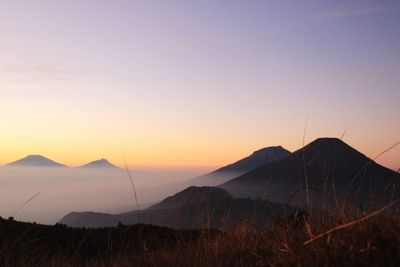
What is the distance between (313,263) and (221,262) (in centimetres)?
162

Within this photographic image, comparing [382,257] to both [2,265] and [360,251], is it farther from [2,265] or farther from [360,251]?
[2,265]

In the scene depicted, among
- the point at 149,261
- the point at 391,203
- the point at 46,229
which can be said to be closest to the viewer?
the point at 391,203

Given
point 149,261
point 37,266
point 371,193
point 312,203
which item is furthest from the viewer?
point 37,266

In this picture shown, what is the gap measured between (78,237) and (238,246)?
14169 millimetres

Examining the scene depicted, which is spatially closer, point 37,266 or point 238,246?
point 238,246

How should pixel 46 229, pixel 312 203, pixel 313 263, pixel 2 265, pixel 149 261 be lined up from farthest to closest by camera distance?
1. pixel 46 229
2. pixel 2 265
3. pixel 149 261
4. pixel 312 203
5. pixel 313 263

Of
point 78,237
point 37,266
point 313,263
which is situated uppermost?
point 313,263

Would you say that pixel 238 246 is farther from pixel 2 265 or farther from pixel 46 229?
pixel 46 229

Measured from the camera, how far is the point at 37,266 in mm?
6855

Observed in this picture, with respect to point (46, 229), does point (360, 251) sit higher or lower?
higher

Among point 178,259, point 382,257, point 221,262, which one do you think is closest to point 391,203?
point 382,257

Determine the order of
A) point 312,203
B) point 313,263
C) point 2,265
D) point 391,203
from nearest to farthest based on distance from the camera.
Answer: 1. point 313,263
2. point 391,203
3. point 312,203
4. point 2,265

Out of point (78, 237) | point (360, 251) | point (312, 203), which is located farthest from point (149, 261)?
point (78, 237)

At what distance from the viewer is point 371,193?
437cm
